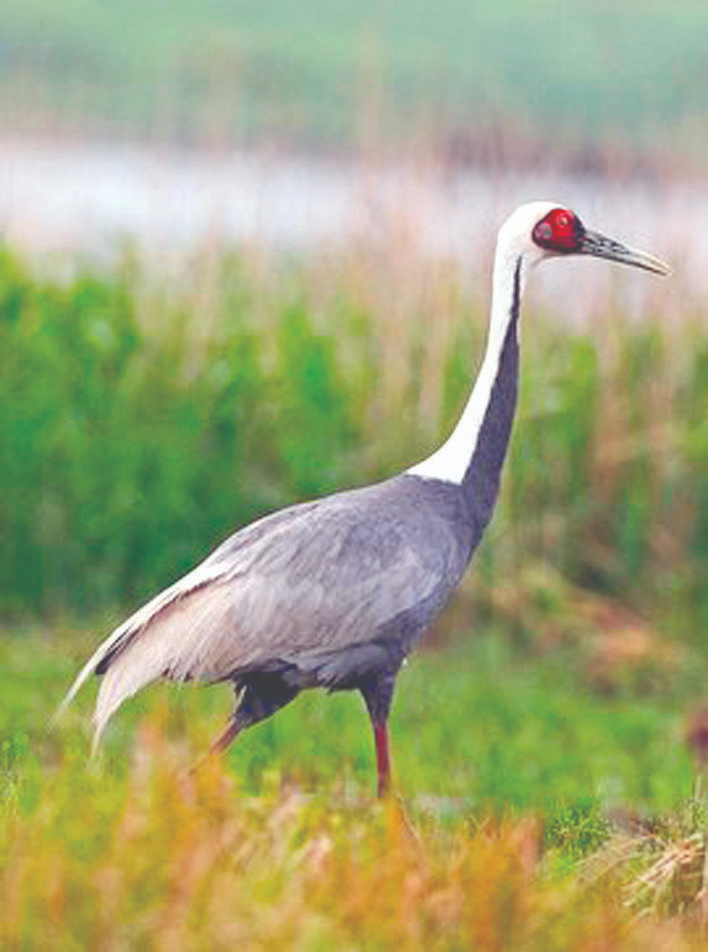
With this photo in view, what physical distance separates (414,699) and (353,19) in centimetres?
2359

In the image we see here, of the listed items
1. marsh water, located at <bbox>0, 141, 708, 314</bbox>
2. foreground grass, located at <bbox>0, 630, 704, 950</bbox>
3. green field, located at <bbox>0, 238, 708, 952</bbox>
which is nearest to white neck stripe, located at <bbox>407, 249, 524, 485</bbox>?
foreground grass, located at <bbox>0, 630, 704, 950</bbox>

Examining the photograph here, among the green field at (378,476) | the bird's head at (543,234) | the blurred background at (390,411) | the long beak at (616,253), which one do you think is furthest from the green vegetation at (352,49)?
the bird's head at (543,234)

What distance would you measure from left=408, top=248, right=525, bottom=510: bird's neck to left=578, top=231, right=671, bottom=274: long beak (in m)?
0.28

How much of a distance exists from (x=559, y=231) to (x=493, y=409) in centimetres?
45

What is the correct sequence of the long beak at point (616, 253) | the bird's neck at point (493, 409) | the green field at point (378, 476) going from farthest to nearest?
the green field at point (378, 476), the long beak at point (616, 253), the bird's neck at point (493, 409)

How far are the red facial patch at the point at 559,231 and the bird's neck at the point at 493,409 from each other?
86mm

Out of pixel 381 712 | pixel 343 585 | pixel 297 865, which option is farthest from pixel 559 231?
pixel 297 865

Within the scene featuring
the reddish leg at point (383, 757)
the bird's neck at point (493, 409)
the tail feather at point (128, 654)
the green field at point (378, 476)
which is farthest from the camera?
the green field at point (378, 476)

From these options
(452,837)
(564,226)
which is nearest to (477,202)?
(564,226)

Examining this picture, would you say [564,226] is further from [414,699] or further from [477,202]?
[477,202]

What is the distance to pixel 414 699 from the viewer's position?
31.1 feet

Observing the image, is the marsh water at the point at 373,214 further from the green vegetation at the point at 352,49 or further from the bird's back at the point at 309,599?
the green vegetation at the point at 352,49

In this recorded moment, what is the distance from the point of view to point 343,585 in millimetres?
6395

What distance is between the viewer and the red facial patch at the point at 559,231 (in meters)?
6.70
